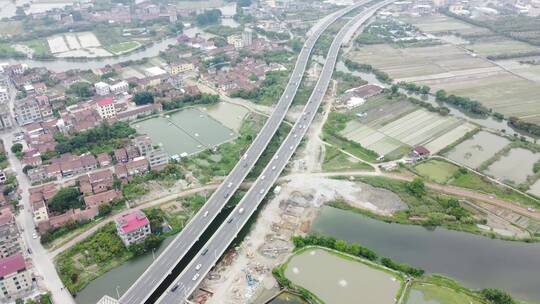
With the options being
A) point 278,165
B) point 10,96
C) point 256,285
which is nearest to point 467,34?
point 278,165

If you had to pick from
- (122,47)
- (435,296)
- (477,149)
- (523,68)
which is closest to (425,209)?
(435,296)

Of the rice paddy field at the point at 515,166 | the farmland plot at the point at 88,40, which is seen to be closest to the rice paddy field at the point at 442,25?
the rice paddy field at the point at 515,166

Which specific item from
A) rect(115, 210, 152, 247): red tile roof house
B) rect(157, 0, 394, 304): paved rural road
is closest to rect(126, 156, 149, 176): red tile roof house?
rect(115, 210, 152, 247): red tile roof house

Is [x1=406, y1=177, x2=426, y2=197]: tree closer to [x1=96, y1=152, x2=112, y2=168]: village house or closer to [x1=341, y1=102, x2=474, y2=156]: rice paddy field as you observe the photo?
[x1=341, y1=102, x2=474, y2=156]: rice paddy field

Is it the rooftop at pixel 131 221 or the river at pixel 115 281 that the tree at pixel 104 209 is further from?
the river at pixel 115 281

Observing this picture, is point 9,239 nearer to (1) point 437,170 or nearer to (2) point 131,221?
(2) point 131,221
